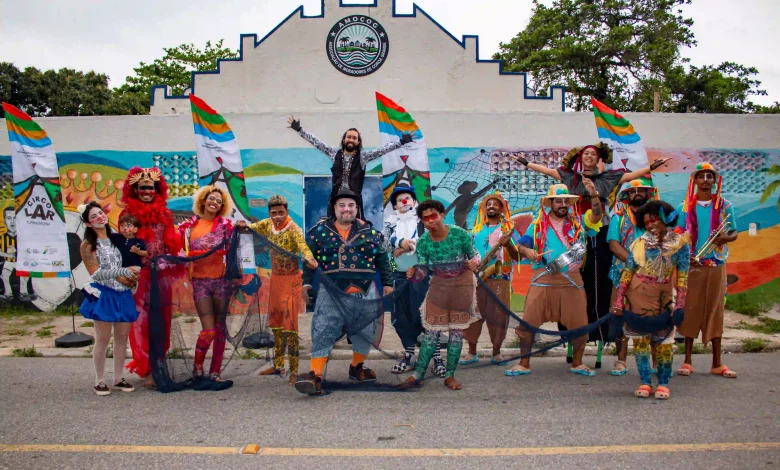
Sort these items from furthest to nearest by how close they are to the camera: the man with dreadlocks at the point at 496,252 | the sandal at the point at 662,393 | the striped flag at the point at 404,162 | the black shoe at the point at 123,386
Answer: the striped flag at the point at 404,162
the man with dreadlocks at the point at 496,252
the black shoe at the point at 123,386
the sandal at the point at 662,393

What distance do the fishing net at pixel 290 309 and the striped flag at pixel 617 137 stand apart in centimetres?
257

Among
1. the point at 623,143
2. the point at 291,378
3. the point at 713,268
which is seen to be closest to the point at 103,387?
the point at 291,378

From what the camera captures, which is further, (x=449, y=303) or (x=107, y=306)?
(x=449, y=303)

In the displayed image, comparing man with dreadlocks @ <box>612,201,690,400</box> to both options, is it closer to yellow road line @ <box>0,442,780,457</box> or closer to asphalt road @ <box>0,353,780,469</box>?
asphalt road @ <box>0,353,780,469</box>

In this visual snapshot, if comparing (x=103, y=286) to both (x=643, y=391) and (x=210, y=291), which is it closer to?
(x=210, y=291)

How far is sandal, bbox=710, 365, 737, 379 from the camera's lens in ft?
20.7

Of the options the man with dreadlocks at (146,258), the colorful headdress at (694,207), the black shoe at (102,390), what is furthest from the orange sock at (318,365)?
the colorful headdress at (694,207)

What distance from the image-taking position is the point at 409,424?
4812mm

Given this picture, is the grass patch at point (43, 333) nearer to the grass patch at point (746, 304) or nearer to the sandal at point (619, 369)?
the sandal at point (619, 369)

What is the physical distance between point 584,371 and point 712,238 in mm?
1812

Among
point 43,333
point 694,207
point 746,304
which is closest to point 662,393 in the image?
point 694,207

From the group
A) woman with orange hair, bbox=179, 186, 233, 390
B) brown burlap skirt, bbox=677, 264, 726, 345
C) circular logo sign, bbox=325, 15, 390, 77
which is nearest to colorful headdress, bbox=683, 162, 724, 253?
brown burlap skirt, bbox=677, 264, 726, 345

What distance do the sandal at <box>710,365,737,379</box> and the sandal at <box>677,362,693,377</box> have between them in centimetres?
23

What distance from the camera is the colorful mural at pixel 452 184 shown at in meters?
10.8
